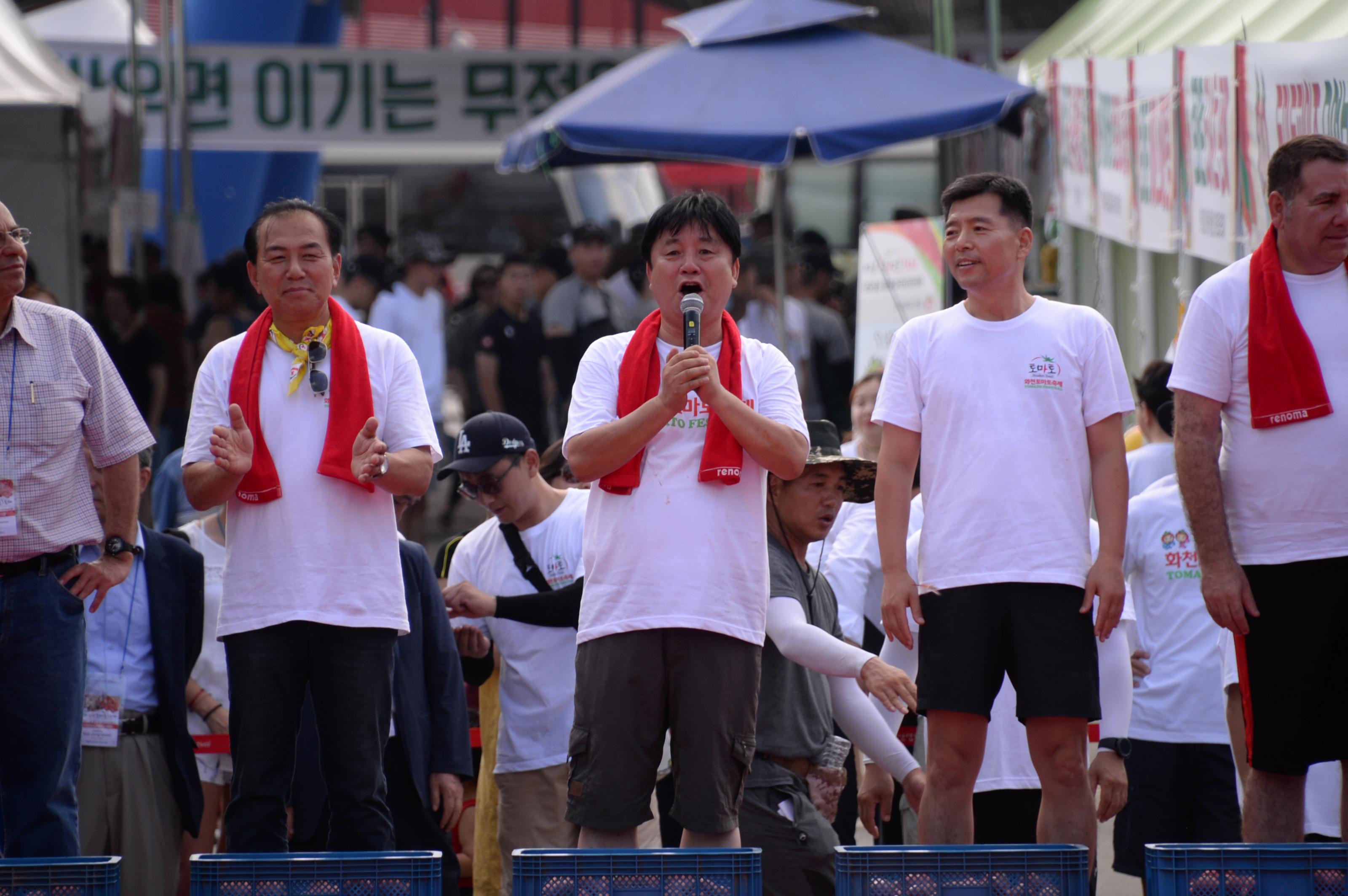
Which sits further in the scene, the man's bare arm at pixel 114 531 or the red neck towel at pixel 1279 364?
the man's bare arm at pixel 114 531

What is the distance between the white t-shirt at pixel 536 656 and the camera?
495cm

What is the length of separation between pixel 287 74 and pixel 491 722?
29.2 feet

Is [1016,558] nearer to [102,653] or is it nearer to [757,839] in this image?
[757,839]

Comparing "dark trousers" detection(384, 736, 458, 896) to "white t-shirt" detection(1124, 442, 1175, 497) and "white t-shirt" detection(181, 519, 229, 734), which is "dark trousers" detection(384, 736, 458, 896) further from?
"white t-shirt" detection(1124, 442, 1175, 497)

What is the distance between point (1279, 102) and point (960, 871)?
162 inches

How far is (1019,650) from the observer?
3881mm

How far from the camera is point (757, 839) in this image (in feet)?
13.9

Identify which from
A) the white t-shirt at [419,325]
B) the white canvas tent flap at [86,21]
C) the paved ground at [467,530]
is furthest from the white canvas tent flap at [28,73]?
the white canvas tent flap at [86,21]

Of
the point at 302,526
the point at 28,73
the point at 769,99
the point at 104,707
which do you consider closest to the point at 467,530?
the point at 28,73

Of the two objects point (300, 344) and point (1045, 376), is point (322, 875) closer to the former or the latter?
point (300, 344)

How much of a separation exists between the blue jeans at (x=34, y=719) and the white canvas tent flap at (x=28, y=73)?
5.60 metres

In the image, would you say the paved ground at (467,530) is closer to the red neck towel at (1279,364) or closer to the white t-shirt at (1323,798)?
the white t-shirt at (1323,798)

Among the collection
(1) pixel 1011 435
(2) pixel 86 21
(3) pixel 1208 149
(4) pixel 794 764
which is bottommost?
(4) pixel 794 764

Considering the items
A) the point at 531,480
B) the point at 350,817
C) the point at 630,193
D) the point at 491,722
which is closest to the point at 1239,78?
the point at 531,480
